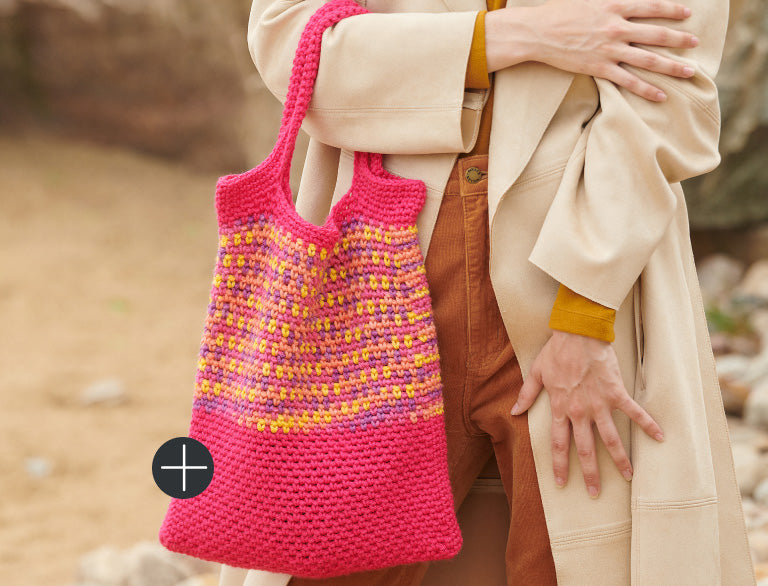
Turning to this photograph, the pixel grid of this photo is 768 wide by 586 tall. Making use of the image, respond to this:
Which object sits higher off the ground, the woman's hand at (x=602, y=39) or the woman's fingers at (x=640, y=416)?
the woman's hand at (x=602, y=39)

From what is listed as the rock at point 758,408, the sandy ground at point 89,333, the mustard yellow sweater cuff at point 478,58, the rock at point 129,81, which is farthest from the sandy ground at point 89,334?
the rock at point 758,408

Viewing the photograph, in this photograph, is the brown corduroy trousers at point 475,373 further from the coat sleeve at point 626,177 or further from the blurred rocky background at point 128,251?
the blurred rocky background at point 128,251

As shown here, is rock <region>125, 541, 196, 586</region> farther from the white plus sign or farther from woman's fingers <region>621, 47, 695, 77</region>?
woman's fingers <region>621, 47, 695, 77</region>

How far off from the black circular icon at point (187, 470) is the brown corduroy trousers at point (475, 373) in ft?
0.66

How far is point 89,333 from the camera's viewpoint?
4.45 m

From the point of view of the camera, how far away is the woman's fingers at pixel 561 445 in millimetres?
1119

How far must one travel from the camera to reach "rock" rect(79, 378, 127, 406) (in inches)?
149

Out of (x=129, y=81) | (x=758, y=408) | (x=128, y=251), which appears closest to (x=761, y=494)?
(x=758, y=408)

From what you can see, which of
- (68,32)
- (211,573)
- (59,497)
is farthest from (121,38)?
(211,573)

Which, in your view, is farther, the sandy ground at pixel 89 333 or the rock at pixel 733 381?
the rock at pixel 733 381

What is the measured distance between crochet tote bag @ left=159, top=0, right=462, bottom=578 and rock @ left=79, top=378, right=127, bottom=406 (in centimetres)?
278

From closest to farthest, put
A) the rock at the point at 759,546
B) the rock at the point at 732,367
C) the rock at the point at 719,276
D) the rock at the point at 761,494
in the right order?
the rock at the point at 759,546 → the rock at the point at 761,494 → the rock at the point at 732,367 → the rock at the point at 719,276

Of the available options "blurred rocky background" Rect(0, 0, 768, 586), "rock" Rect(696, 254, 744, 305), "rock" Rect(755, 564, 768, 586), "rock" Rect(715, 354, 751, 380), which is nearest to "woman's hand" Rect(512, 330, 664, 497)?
"rock" Rect(755, 564, 768, 586)

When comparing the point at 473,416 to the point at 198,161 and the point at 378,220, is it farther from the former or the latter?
the point at 198,161
